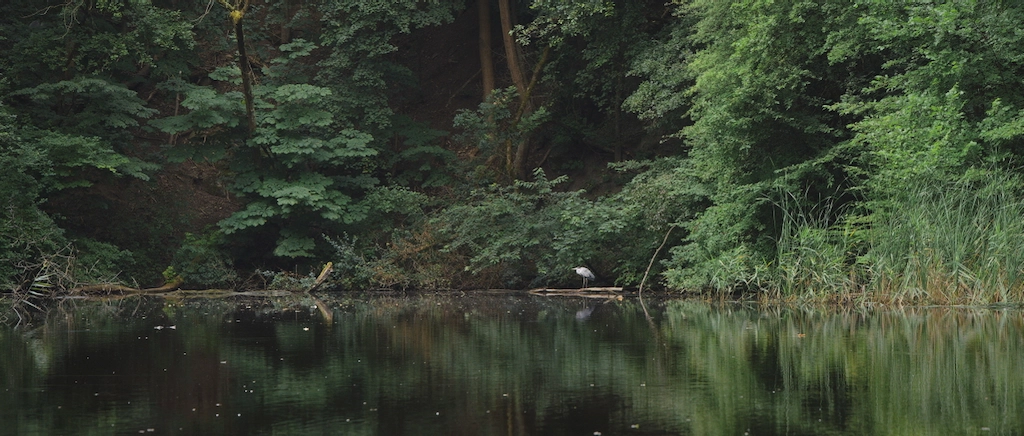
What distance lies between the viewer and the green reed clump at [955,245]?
1407 centimetres

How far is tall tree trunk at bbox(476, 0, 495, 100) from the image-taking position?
89.4ft

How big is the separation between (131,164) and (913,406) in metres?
18.5

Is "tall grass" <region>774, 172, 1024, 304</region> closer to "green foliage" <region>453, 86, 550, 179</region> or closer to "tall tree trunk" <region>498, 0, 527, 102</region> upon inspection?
"green foliage" <region>453, 86, 550, 179</region>

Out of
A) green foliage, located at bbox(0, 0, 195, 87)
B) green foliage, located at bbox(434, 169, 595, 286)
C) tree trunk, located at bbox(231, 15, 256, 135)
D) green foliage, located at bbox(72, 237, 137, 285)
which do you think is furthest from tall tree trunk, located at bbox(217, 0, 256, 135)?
green foliage, located at bbox(434, 169, 595, 286)

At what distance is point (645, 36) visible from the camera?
23.0 meters

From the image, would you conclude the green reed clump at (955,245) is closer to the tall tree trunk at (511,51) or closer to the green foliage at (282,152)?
the green foliage at (282,152)

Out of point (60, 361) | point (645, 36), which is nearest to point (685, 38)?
point (645, 36)

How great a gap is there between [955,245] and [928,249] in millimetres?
364

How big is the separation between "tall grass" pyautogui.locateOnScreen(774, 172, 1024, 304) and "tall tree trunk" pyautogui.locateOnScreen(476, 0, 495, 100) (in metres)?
12.1

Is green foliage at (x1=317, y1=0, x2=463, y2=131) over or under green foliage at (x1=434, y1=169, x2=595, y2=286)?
over

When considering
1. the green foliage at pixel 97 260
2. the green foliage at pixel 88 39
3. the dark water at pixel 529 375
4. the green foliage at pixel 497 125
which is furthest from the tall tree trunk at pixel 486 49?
the dark water at pixel 529 375

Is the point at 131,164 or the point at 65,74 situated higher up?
the point at 65,74

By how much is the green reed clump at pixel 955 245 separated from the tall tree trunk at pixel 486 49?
13.6 m

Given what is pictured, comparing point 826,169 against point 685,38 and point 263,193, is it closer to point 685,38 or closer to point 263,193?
point 685,38
